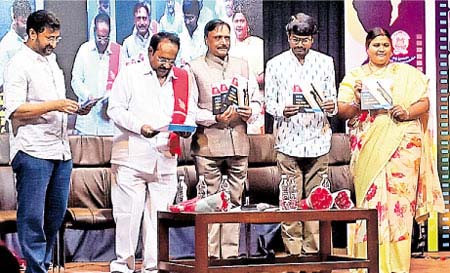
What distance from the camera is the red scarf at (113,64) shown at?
704cm

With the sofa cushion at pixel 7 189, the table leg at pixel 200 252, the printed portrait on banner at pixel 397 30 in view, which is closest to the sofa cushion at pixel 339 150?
the printed portrait on banner at pixel 397 30

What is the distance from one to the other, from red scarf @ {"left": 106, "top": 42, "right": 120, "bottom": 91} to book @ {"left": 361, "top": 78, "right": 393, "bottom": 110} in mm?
2451

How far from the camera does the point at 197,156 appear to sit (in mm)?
5406

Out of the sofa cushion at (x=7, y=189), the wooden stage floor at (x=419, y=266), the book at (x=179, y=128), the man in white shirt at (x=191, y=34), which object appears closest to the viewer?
the book at (x=179, y=128)

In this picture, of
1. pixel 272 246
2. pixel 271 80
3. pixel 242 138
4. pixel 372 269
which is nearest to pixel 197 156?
pixel 242 138

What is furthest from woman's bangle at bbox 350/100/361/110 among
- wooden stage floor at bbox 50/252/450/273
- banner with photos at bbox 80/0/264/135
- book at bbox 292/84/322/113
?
banner with photos at bbox 80/0/264/135

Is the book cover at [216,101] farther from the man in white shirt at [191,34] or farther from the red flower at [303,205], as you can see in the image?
the man in white shirt at [191,34]

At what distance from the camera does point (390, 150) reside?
5.26m

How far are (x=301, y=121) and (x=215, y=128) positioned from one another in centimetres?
50

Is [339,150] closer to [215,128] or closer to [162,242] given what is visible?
[215,128]

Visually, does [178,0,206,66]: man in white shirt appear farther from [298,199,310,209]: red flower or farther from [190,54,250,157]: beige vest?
[298,199,310,209]: red flower

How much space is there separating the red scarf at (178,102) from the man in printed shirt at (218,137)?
0.11 meters

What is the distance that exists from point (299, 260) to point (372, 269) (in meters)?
0.36

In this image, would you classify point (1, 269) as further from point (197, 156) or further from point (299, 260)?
point (197, 156)
